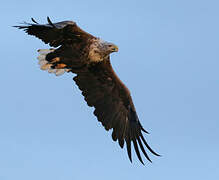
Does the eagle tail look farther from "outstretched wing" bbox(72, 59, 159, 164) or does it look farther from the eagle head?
the eagle head

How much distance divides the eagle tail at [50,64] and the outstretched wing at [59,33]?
573 millimetres

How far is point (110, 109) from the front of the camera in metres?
11.9

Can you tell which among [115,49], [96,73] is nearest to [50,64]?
[96,73]

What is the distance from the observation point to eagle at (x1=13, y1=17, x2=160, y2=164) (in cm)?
1037

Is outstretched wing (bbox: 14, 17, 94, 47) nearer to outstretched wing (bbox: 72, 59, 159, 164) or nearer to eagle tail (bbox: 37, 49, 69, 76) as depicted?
eagle tail (bbox: 37, 49, 69, 76)

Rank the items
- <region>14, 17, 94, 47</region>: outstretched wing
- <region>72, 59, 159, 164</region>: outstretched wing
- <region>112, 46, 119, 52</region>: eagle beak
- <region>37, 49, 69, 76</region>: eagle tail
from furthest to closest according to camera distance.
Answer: <region>72, 59, 159, 164</region>: outstretched wing, <region>37, 49, 69, 76</region>: eagle tail, <region>112, 46, 119, 52</region>: eagle beak, <region>14, 17, 94, 47</region>: outstretched wing

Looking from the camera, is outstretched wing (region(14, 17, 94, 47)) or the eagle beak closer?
outstretched wing (region(14, 17, 94, 47))

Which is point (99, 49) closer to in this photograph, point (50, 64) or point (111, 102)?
point (50, 64)

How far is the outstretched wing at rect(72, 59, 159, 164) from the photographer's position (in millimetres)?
11562

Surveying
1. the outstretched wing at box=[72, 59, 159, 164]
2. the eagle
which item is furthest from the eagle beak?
the outstretched wing at box=[72, 59, 159, 164]

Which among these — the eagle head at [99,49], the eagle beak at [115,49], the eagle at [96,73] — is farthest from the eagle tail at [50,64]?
the eagle beak at [115,49]

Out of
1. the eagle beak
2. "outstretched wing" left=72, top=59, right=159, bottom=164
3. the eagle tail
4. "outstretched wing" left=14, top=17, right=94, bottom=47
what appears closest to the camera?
"outstretched wing" left=14, top=17, right=94, bottom=47

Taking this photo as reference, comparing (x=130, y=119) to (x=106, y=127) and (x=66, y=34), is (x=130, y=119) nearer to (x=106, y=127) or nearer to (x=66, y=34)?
(x=106, y=127)

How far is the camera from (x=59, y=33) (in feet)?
33.7
